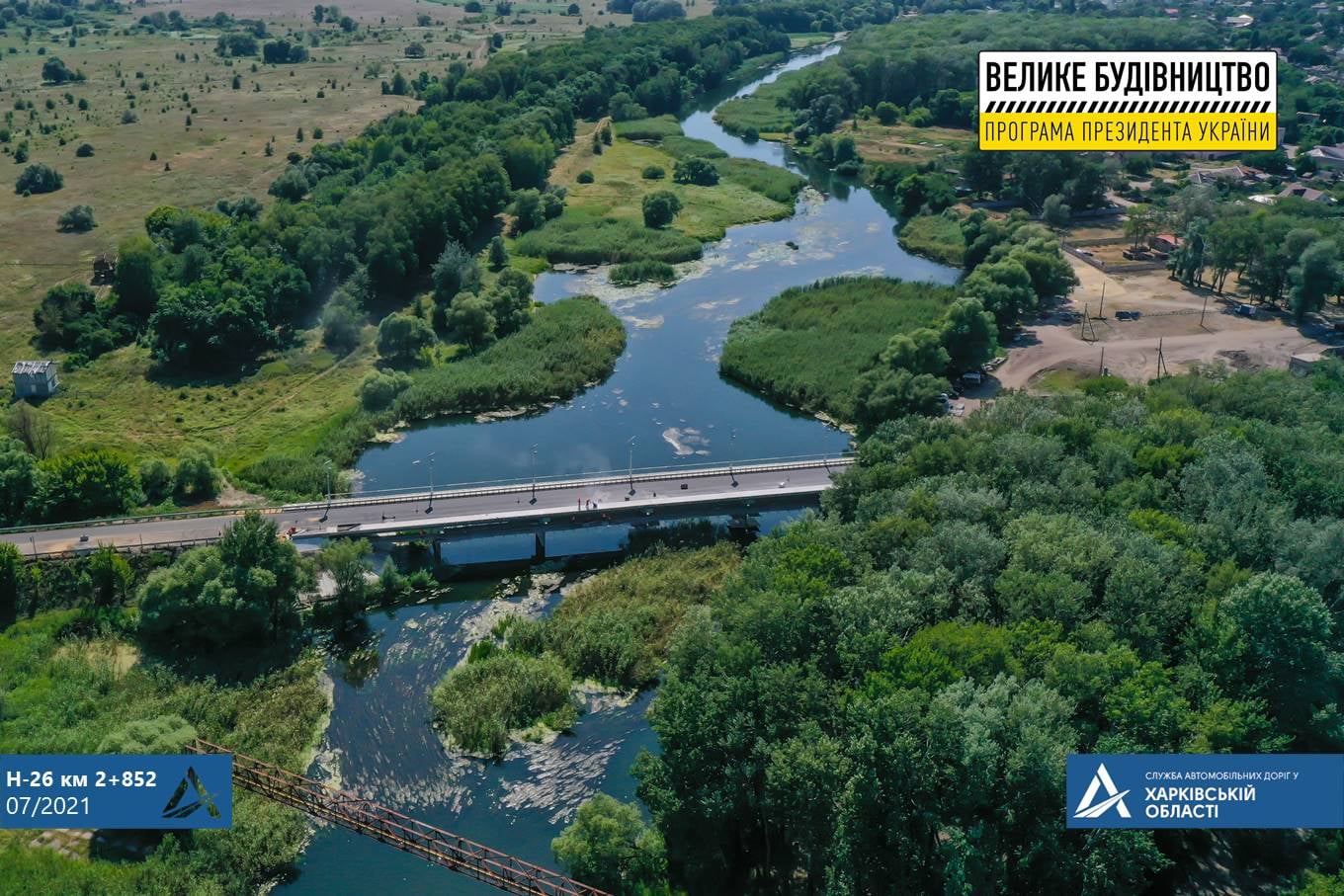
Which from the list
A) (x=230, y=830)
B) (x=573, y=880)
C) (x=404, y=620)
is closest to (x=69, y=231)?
(x=404, y=620)

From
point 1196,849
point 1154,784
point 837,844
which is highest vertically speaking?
point 1154,784

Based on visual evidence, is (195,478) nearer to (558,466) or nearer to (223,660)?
(223,660)

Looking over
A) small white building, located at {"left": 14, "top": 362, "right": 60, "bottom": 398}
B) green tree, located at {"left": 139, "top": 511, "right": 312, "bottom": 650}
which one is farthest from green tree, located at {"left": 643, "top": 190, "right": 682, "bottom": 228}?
green tree, located at {"left": 139, "top": 511, "right": 312, "bottom": 650}

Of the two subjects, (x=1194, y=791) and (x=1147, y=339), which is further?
(x=1147, y=339)

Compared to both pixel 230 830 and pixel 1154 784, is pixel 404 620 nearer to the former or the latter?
pixel 230 830

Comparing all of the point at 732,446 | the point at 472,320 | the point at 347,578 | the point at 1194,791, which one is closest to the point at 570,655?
the point at 347,578

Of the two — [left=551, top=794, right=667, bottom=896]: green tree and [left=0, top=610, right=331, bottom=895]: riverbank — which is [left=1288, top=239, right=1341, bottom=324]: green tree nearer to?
[left=551, top=794, right=667, bottom=896]: green tree
